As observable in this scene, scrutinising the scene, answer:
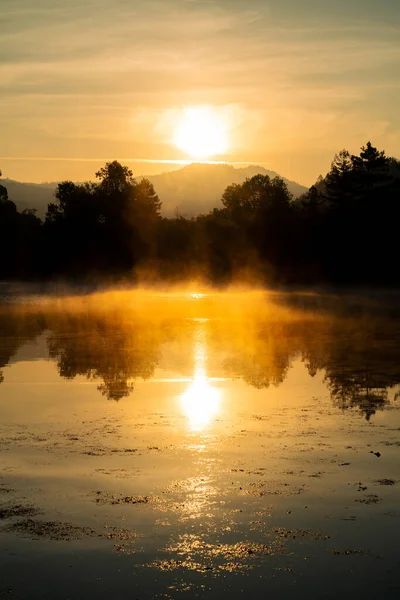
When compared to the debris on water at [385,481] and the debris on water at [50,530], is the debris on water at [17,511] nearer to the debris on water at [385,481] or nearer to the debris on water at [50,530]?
the debris on water at [50,530]

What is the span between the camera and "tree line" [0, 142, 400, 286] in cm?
8669

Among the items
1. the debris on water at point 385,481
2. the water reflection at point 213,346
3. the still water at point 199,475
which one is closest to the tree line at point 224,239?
the water reflection at point 213,346

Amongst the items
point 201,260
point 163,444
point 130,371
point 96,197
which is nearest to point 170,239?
point 201,260

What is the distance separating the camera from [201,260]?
99.2m

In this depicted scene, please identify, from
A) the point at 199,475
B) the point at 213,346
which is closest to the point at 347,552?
the point at 199,475

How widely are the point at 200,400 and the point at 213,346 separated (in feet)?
33.3

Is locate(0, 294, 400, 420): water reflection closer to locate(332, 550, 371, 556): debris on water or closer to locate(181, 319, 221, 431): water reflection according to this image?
locate(181, 319, 221, 431): water reflection

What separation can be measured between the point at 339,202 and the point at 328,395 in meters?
94.2

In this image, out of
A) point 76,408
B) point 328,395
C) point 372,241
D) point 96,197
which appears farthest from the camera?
point 96,197

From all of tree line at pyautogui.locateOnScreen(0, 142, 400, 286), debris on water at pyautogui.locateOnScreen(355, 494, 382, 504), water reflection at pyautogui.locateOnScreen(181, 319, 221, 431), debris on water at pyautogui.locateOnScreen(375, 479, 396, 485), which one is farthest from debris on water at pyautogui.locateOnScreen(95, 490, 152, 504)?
tree line at pyautogui.locateOnScreen(0, 142, 400, 286)

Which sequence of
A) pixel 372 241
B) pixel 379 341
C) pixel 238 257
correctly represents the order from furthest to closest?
pixel 238 257 < pixel 372 241 < pixel 379 341

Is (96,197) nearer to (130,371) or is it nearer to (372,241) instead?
(372,241)

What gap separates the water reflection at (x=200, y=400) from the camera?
1566 cm

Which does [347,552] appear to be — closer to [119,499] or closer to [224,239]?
[119,499]
